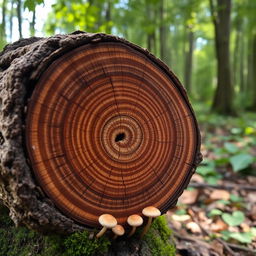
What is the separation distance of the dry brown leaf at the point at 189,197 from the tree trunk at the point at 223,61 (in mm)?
7211

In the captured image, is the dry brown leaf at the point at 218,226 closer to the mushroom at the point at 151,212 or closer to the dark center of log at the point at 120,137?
the mushroom at the point at 151,212

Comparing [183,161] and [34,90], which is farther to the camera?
[183,161]

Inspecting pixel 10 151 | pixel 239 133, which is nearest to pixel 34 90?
pixel 10 151

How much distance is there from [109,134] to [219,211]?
2197 millimetres

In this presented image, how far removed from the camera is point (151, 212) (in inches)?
68.5

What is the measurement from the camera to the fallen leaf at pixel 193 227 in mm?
3082

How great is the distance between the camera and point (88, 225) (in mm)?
1717

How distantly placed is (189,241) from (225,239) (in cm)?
45

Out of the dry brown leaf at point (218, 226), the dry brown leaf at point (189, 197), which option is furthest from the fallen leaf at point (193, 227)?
the dry brown leaf at point (189, 197)

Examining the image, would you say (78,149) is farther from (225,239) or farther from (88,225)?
(225,239)

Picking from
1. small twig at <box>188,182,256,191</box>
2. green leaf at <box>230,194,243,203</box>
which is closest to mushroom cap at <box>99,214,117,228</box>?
green leaf at <box>230,194,243,203</box>

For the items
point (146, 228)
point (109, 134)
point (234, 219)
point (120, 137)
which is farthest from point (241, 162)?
point (109, 134)

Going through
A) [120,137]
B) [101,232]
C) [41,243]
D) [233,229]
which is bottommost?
[233,229]

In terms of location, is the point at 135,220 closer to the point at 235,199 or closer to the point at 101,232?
the point at 101,232
